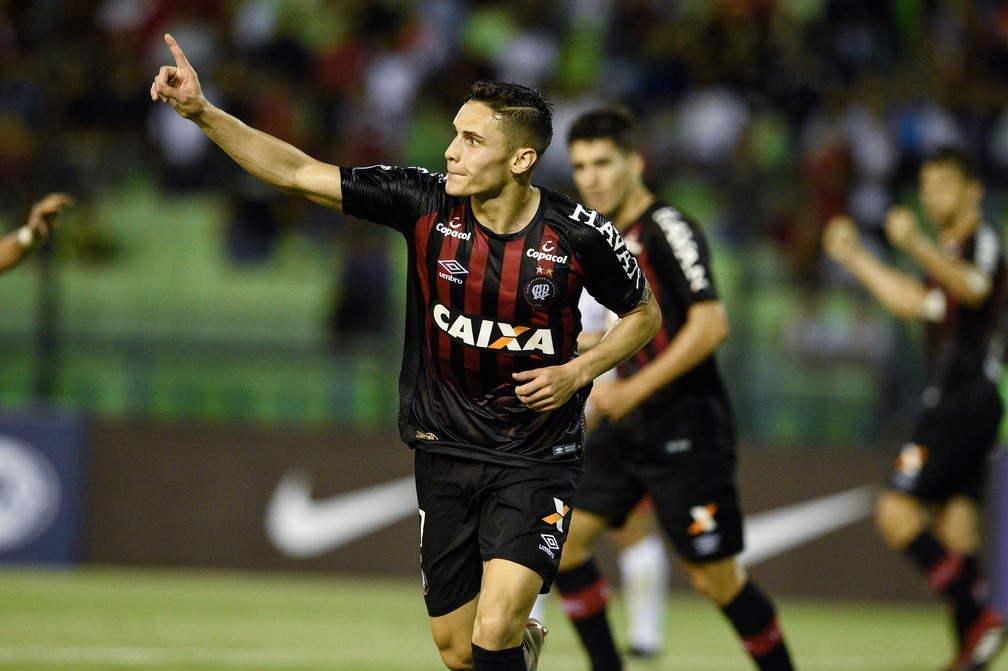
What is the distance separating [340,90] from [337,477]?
4.15 metres

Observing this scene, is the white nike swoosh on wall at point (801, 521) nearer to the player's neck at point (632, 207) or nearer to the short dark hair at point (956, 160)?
the short dark hair at point (956, 160)

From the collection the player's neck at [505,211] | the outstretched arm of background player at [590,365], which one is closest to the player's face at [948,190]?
the outstretched arm of background player at [590,365]

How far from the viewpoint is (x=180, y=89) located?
4.60 meters

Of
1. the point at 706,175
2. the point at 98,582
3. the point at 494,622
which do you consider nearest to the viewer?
the point at 494,622

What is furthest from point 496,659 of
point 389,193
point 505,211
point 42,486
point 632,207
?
point 42,486

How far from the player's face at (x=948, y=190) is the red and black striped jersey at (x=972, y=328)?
157 mm

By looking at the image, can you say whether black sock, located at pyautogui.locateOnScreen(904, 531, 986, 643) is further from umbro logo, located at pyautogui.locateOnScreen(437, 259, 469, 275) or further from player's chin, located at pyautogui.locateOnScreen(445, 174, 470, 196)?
player's chin, located at pyautogui.locateOnScreen(445, 174, 470, 196)

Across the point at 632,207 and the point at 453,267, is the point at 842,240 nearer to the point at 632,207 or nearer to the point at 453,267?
the point at 632,207

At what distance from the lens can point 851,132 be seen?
12.8 meters

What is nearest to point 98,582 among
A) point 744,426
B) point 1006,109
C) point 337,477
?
point 337,477

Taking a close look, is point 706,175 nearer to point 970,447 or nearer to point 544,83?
point 544,83

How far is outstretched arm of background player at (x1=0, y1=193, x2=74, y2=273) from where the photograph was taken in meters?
6.30

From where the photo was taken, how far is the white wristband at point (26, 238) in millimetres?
6507

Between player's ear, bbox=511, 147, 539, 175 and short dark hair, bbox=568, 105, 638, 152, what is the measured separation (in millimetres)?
1518
